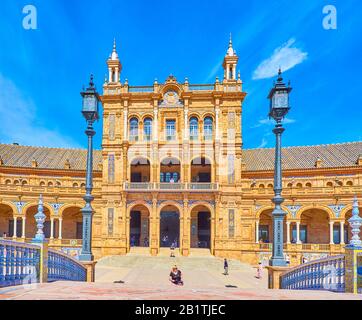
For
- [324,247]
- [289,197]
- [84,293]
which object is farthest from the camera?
[289,197]

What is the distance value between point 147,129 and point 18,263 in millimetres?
25678

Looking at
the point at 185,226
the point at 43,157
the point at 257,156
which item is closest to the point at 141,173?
the point at 185,226

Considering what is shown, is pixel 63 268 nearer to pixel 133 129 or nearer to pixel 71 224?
pixel 133 129

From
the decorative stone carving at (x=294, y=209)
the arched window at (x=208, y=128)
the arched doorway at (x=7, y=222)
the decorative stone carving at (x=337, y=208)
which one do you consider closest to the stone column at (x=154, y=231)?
the arched window at (x=208, y=128)

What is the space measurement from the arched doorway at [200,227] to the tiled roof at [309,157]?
7.16 m

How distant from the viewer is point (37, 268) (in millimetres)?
8453

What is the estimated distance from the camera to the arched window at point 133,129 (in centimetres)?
3238

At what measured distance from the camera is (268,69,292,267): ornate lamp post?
35.2 ft

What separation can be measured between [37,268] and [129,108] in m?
25.5

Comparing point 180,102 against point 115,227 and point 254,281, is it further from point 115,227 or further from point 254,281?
point 254,281

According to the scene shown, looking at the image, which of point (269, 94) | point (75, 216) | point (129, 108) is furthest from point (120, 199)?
point (269, 94)

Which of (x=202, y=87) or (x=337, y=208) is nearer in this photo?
(x=337, y=208)

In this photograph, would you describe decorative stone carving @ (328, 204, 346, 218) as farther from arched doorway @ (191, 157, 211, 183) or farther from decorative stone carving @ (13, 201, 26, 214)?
decorative stone carving @ (13, 201, 26, 214)

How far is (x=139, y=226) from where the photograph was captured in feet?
112
